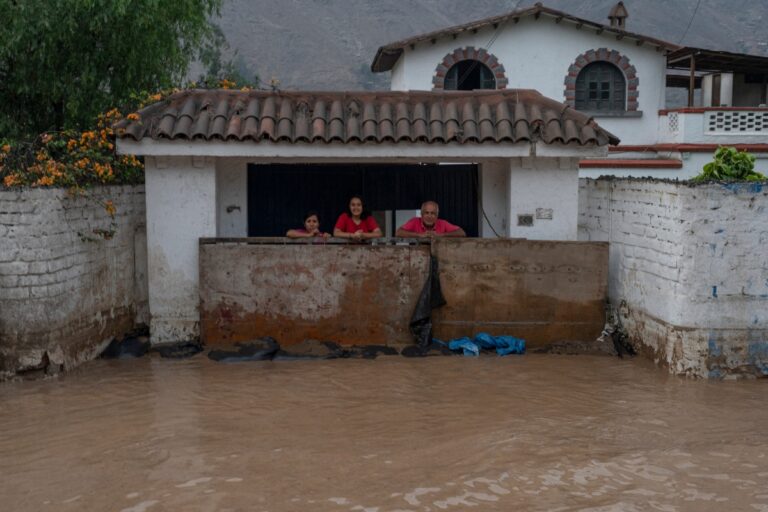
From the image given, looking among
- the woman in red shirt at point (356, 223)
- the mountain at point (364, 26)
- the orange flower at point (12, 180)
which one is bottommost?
the woman in red shirt at point (356, 223)

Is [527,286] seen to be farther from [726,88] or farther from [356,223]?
[726,88]

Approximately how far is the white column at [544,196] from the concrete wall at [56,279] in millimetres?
5019

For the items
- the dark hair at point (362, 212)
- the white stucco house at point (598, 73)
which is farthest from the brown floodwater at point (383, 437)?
the white stucco house at point (598, 73)

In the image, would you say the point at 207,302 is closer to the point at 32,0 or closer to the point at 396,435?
the point at 396,435

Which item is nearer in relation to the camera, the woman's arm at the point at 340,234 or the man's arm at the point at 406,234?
the woman's arm at the point at 340,234

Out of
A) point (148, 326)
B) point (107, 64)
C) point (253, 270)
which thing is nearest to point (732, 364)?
point (253, 270)

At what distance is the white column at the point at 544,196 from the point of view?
11656 millimetres

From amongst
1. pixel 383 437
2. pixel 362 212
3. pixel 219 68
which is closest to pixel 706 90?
pixel 219 68

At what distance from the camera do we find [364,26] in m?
72.0

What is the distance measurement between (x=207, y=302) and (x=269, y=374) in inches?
58.4

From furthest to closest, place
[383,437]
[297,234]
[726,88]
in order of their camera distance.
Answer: [726,88], [297,234], [383,437]

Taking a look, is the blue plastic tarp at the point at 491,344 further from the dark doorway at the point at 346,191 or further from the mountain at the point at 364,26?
the mountain at the point at 364,26

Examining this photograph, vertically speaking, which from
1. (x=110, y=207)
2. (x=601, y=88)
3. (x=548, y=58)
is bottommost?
(x=110, y=207)

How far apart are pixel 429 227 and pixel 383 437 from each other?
4353 millimetres
